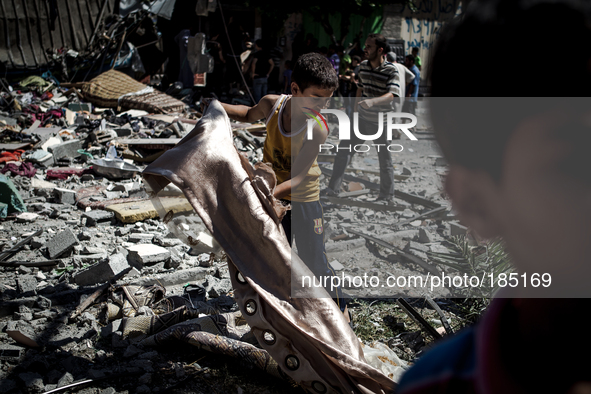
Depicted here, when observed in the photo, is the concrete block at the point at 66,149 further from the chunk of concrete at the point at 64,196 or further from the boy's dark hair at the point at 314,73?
the boy's dark hair at the point at 314,73

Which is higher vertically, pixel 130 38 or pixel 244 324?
pixel 130 38

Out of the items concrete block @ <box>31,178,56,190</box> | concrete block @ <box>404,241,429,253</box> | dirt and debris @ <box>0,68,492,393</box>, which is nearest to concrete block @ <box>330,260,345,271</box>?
dirt and debris @ <box>0,68,492,393</box>

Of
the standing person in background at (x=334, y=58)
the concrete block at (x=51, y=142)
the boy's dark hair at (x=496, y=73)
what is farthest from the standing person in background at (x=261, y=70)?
the boy's dark hair at (x=496, y=73)

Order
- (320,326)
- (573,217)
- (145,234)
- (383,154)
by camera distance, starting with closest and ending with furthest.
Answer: (573,217) < (320,326) < (145,234) < (383,154)

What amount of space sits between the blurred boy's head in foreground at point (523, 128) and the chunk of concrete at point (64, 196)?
667cm

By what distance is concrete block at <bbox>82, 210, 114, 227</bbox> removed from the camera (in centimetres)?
554

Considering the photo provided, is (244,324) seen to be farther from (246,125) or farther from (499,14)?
(246,125)

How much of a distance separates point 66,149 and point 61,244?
14.1 ft

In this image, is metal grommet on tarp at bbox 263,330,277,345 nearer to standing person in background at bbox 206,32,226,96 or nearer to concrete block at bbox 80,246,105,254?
concrete block at bbox 80,246,105,254

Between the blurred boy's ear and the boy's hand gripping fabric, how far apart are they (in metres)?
1.82

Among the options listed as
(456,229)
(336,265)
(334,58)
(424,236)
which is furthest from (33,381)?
(334,58)

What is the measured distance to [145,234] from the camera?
5230 mm

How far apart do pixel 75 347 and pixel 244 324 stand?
48.0 inches

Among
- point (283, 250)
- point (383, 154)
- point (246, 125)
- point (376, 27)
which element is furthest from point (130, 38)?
point (283, 250)
